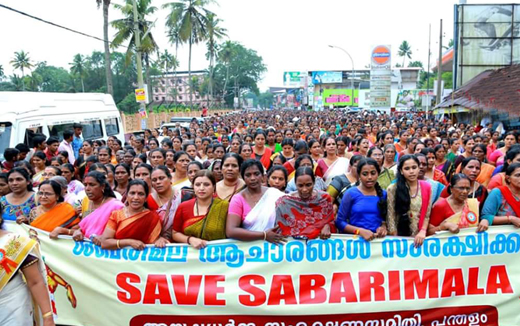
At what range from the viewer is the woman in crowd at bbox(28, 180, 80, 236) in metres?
3.82

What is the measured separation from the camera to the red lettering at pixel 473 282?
3.40m

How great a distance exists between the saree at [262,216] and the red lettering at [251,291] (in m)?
0.38

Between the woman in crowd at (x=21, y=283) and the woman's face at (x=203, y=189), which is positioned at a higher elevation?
the woman's face at (x=203, y=189)

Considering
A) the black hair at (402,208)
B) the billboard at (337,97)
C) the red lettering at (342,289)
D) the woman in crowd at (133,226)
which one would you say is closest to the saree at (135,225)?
the woman in crowd at (133,226)

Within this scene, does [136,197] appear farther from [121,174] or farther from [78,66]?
[78,66]

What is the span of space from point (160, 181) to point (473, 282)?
2832 mm

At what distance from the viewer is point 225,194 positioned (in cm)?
430

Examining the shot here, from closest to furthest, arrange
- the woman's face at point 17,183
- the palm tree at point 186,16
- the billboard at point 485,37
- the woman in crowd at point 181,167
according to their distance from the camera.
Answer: the woman's face at point 17,183
the woman in crowd at point 181,167
the billboard at point 485,37
the palm tree at point 186,16

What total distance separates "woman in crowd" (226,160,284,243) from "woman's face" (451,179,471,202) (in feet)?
4.84

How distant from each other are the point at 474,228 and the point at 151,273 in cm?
257

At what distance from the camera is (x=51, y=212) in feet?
12.7

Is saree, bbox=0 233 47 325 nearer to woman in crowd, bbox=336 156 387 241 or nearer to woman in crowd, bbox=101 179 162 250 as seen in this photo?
woman in crowd, bbox=101 179 162 250

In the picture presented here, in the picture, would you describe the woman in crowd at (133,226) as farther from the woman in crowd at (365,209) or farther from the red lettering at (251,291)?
the woman in crowd at (365,209)

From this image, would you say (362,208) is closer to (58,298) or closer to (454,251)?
(454,251)
